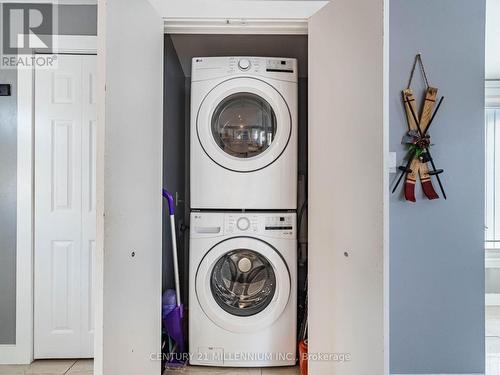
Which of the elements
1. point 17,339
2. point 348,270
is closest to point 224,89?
point 348,270

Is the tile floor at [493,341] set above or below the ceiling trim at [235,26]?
below

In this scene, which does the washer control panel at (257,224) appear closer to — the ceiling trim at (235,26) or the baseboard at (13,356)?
the ceiling trim at (235,26)

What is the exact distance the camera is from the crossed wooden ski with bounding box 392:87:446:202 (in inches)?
70.6

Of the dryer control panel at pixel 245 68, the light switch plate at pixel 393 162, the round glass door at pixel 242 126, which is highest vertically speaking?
the dryer control panel at pixel 245 68

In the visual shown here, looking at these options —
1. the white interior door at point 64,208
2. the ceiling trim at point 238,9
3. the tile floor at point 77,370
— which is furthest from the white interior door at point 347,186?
the white interior door at point 64,208

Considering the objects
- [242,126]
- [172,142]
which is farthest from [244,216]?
[172,142]

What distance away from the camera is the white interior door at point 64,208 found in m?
2.14

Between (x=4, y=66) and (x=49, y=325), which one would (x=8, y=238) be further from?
(x=4, y=66)

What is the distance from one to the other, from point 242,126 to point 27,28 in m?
1.55

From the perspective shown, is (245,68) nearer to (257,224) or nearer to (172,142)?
(172,142)

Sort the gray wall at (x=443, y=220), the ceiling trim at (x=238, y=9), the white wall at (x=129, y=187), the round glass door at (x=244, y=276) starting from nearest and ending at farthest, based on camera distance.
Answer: the white wall at (x=129, y=187) < the ceiling trim at (x=238, y=9) < the gray wall at (x=443, y=220) < the round glass door at (x=244, y=276)

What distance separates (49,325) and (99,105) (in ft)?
5.73

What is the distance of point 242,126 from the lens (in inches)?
80.0

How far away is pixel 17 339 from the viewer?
2100 millimetres
